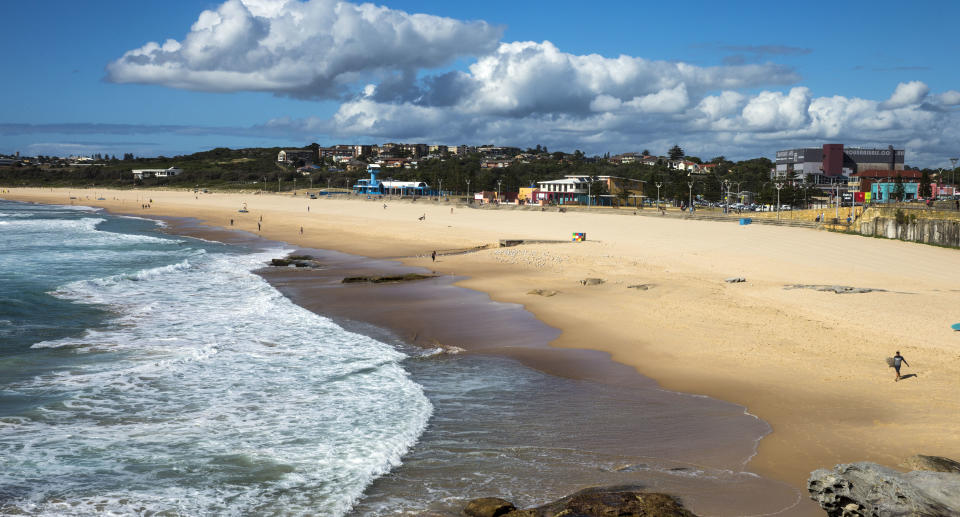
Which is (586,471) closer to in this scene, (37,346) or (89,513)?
(89,513)

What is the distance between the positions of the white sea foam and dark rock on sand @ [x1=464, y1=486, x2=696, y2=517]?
296 centimetres

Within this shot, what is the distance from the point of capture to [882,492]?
25.6 feet

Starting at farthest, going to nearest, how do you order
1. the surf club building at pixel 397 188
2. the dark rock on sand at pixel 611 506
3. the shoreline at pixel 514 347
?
the surf club building at pixel 397 188 → the shoreline at pixel 514 347 → the dark rock on sand at pixel 611 506

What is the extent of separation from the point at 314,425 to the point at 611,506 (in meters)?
6.47

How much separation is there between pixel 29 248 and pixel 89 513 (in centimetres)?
4280

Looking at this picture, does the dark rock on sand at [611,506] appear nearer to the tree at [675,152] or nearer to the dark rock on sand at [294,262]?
the dark rock on sand at [294,262]

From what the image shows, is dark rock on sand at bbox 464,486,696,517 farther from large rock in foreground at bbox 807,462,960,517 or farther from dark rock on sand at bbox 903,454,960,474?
dark rock on sand at bbox 903,454,960,474

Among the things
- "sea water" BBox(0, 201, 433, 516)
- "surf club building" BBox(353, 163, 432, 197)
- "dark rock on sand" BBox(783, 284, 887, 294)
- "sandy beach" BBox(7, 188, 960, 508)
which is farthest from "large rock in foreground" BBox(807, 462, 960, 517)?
"surf club building" BBox(353, 163, 432, 197)

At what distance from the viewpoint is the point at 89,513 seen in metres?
9.52

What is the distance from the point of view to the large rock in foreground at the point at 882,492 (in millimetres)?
7504

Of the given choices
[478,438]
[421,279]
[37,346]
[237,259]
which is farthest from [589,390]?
[237,259]

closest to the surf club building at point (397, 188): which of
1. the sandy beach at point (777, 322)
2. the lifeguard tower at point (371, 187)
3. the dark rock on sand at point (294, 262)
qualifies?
the lifeguard tower at point (371, 187)

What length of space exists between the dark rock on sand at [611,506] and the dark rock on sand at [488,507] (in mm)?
43

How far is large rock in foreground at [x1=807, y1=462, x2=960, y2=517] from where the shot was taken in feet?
24.6
